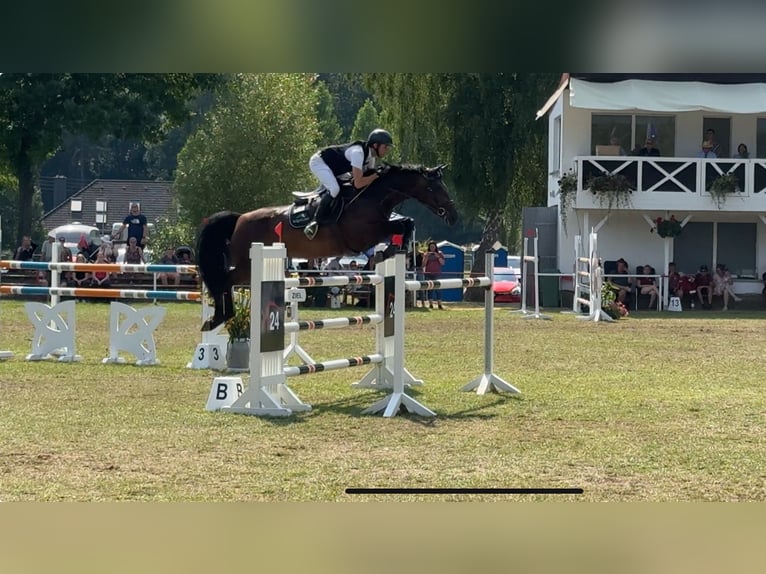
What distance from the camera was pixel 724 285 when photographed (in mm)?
24812

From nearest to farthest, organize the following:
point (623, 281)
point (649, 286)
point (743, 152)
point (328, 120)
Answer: point (649, 286) → point (623, 281) → point (743, 152) → point (328, 120)

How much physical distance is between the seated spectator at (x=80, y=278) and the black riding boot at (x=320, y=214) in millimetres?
12721

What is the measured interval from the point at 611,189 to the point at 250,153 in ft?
43.4

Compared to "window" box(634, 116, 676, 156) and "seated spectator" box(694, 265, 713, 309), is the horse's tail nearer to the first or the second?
"seated spectator" box(694, 265, 713, 309)

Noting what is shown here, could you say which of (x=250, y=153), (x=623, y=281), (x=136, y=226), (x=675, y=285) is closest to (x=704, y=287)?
(x=675, y=285)

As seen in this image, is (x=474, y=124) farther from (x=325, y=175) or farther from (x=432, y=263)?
(x=325, y=175)

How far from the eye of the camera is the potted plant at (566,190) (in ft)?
84.5

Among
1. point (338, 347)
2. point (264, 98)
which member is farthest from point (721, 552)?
point (264, 98)

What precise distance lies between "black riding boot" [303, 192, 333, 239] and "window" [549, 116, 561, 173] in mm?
18357

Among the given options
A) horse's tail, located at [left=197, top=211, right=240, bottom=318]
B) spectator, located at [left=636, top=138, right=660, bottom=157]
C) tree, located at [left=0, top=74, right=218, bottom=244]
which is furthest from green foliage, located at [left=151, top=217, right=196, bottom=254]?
horse's tail, located at [left=197, top=211, right=240, bottom=318]

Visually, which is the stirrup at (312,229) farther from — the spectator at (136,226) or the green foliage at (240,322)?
the spectator at (136,226)
